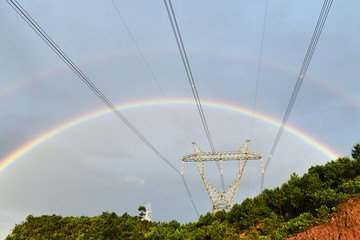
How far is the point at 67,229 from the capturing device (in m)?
32.2

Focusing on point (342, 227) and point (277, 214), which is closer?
point (342, 227)

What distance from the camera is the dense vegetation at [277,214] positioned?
1638 centimetres

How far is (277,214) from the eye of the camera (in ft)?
70.4

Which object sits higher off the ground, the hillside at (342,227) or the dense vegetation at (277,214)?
the dense vegetation at (277,214)

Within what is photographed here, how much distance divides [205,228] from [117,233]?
1221 cm

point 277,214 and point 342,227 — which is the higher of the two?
point 277,214

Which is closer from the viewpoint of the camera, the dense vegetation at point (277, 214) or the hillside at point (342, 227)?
the hillside at point (342, 227)

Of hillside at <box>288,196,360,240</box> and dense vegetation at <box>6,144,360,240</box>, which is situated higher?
dense vegetation at <box>6,144,360,240</box>

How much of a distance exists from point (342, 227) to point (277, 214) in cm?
772

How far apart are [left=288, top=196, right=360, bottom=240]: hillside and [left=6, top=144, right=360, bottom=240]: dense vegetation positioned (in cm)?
42

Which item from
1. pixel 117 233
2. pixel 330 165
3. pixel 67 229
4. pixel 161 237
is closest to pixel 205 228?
pixel 161 237

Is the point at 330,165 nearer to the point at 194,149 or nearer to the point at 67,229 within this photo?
the point at 194,149

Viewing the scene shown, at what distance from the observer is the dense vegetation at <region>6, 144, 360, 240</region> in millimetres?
16375

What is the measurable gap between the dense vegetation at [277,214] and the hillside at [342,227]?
0.42 m
